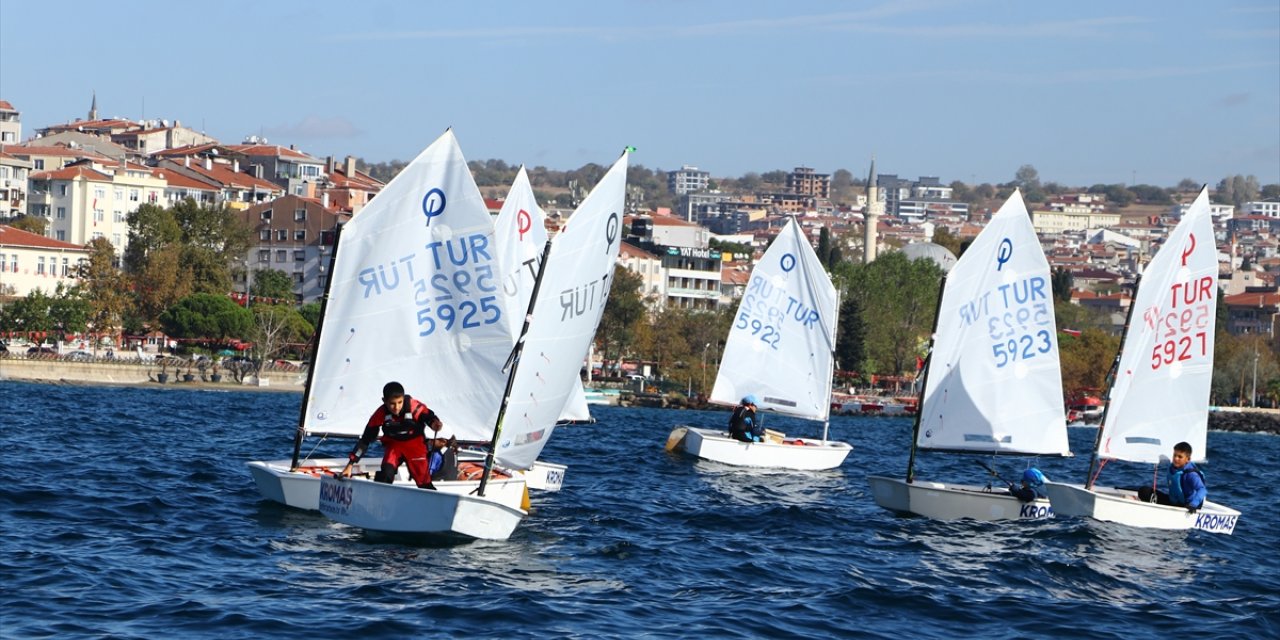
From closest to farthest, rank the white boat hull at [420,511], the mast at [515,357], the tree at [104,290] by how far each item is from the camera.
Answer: the white boat hull at [420,511]
the mast at [515,357]
the tree at [104,290]

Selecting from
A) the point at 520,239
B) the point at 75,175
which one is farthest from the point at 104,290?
the point at 520,239

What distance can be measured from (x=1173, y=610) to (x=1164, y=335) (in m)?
10.2

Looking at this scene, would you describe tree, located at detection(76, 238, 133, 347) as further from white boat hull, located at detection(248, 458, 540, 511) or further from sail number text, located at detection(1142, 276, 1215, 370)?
sail number text, located at detection(1142, 276, 1215, 370)

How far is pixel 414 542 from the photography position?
2297 cm

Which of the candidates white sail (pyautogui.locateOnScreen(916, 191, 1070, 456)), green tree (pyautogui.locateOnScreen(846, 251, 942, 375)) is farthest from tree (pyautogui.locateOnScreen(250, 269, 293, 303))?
white sail (pyautogui.locateOnScreen(916, 191, 1070, 456))

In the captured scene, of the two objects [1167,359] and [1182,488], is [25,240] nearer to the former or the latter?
[1167,359]

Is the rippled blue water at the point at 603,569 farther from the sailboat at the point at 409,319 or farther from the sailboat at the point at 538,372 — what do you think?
the sailboat at the point at 409,319

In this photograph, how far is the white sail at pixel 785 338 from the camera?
146 ft

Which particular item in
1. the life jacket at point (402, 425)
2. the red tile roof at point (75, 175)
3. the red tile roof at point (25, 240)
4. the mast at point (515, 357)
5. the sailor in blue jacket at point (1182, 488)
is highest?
the red tile roof at point (75, 175)

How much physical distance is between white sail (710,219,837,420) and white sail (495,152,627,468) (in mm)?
18731

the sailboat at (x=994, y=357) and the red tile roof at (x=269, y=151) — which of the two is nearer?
the sailboat at (x=994, y=357)

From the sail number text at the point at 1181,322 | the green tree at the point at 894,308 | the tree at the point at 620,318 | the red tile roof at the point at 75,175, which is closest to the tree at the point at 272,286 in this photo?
the red tile roof at the point at 75,175

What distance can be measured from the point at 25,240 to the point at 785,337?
86111 millimetres

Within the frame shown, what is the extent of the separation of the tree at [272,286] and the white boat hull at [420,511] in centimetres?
10380
